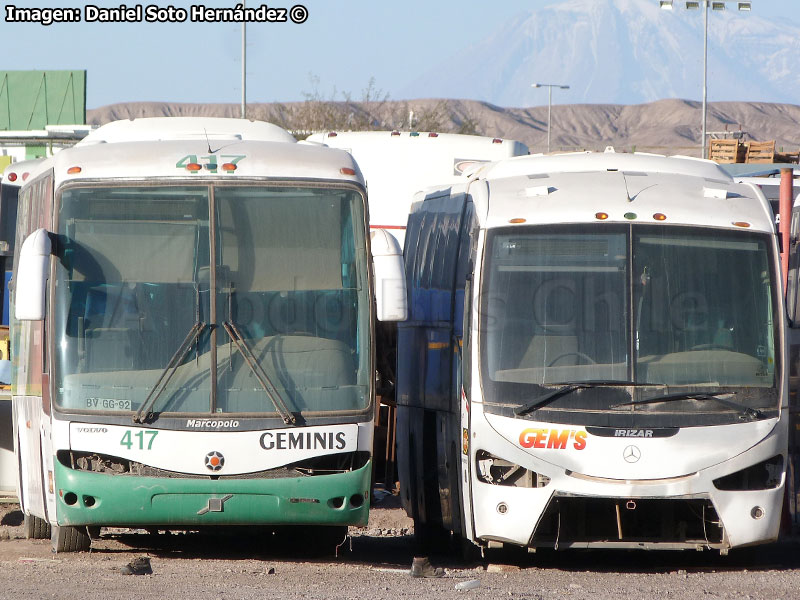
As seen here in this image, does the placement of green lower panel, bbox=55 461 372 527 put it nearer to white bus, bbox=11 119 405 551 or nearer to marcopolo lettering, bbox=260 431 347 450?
white bus, bbox=11 119 405 551

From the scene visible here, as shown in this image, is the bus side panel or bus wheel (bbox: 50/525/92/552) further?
the bus side panel

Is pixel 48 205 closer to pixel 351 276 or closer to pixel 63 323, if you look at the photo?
pixel 63 323

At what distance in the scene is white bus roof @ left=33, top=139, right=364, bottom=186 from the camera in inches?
383

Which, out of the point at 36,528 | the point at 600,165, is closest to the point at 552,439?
the point at 600,165

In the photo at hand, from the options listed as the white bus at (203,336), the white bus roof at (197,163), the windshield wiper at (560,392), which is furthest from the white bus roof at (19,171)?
the windshield wiper at (560,392)

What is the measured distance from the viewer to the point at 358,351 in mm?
9625

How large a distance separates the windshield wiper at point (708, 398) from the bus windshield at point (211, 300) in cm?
195

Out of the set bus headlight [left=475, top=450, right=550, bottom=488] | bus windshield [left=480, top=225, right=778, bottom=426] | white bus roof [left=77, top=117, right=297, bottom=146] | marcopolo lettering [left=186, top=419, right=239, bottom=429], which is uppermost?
white bus roof [left=77, top=117, right=297, bottom=146]

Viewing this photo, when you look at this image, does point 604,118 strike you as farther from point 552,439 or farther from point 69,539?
point 552,439

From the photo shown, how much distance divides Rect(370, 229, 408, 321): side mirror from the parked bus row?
0.06 feet

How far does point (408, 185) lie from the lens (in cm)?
1605

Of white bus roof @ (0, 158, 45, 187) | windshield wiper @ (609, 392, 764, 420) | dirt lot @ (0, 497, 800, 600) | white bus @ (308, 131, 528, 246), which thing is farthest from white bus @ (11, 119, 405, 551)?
white bus @ (308, 131, 528, 246)

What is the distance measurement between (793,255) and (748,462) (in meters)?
2.82

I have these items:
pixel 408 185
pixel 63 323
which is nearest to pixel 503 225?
pixel 63 323
